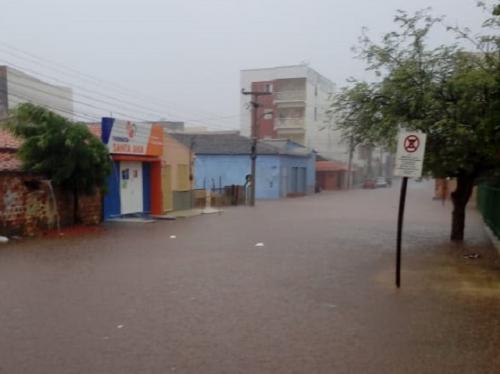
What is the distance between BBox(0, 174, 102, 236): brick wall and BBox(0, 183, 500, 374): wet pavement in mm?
1606

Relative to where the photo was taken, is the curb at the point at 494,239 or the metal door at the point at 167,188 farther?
the metal door at the point at 167,188

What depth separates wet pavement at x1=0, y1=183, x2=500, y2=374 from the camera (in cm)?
521

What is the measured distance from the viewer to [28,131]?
15258 millimetres

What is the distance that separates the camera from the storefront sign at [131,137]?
18594 mm

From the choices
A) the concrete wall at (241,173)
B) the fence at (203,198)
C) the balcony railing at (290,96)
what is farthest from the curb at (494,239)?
the balcony railing at (290,96)

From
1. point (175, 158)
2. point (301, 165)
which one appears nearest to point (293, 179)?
point (301, 165)

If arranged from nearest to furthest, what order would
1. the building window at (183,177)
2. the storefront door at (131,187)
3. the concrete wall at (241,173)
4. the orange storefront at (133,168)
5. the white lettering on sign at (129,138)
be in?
1. the white lettering on sign at (129,138)
2. the orange storefront at (133,168)
3. the storefront door at (131,187)
4. the building window at (183,177)
5. the concrete wall at (241,173)

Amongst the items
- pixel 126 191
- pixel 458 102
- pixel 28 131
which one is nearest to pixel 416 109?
pixel 458 102

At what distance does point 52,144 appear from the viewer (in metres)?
15.1

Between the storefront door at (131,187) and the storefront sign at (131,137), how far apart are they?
2.18ft

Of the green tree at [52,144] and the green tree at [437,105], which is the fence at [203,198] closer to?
the green tree at [52,144]

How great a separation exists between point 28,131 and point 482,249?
1259 cm

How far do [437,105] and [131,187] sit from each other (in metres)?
13.0

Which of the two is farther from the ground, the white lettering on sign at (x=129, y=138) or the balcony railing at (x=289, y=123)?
the balcony railing at (x=289, y=123)
